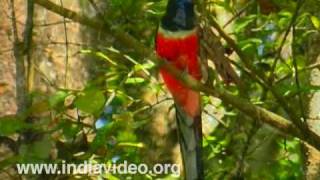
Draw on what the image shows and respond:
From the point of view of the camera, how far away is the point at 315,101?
7.18 feet

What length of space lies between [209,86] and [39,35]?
0.82m

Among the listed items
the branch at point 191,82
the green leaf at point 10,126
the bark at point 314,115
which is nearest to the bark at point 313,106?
the bark at point 314,115

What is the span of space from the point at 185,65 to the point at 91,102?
0.37m

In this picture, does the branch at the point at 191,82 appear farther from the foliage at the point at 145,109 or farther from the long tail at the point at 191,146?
the long tail at the point at 191,146

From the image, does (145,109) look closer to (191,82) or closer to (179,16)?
(179,16)

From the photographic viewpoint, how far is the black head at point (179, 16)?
193 cm

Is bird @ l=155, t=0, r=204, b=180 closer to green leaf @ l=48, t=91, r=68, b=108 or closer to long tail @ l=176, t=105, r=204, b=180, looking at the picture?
long tail @ l=176, t=105, r=204, b=180

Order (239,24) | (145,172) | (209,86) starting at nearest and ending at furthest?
(209,86) < (145,172) < (239,24)

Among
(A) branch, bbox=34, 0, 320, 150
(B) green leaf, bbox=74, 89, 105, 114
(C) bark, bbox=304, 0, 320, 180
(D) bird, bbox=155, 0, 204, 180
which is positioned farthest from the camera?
(C) bark, bbox=304, 0, 320, 180

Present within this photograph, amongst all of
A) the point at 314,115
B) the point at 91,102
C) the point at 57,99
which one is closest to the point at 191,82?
the point at 91,102

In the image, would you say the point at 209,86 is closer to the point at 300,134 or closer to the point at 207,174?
the point at 300,134

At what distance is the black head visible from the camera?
1927 mm

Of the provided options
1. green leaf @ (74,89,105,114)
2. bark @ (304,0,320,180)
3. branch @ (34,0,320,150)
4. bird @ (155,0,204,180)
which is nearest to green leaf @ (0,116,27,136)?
green leaf @ (74,89,105,114)

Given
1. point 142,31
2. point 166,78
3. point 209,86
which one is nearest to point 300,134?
point 209,86
